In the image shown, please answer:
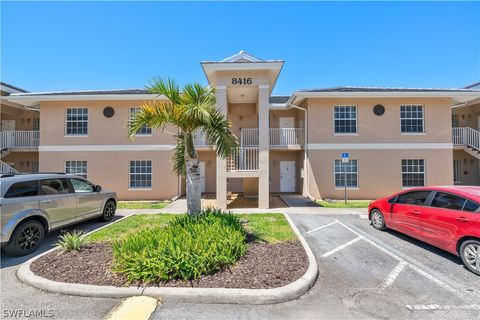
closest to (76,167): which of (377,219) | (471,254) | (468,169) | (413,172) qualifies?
(377,219)

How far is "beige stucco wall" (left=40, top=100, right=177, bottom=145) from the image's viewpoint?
1399 centimetres

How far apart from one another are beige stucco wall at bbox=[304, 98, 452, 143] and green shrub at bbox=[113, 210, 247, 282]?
10479 mm

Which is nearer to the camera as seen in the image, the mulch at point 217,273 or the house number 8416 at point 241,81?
the mulch at point 217,273

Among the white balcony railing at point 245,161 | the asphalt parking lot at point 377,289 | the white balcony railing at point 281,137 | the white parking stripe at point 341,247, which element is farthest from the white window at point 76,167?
the white parking stripe at point 341,247

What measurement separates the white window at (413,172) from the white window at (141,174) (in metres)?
15.8

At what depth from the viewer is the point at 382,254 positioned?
5.47 m

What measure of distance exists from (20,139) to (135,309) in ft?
58.4

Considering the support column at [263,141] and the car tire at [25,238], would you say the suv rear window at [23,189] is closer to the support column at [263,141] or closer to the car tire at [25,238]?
the car tire at [25,238]

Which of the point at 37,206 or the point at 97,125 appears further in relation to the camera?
the point at 97,125

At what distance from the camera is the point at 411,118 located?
13.8 meters

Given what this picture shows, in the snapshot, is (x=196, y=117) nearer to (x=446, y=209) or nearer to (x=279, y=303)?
(x=279, y=303)

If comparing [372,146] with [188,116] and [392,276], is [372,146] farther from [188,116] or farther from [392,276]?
[188,116]

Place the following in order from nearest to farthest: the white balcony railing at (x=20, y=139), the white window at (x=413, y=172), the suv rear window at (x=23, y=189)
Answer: the suv rear window at (x=23, y=189) < the white window at (x=413, y=172) < the white balcony railing at (x=20, y=139)

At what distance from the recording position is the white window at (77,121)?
1420 centimetres
